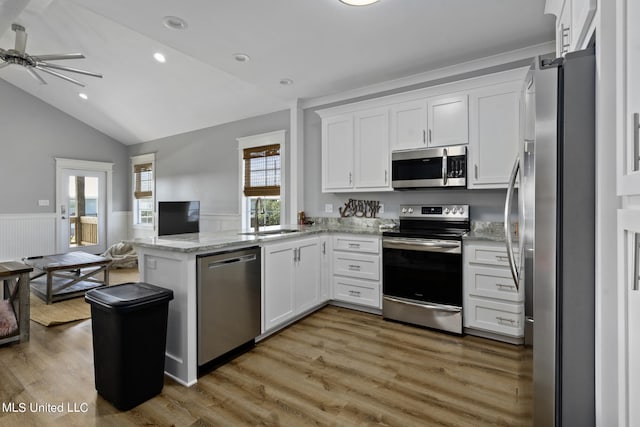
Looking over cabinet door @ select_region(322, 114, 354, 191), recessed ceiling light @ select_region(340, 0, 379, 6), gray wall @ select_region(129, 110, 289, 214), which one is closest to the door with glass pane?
gray wall @ select_region(129, 110, 289, 214)

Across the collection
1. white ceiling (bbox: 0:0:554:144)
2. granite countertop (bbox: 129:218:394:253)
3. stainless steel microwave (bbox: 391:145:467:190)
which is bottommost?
granite countertop (bbox: 129:218:394:253)

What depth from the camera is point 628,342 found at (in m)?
0.91

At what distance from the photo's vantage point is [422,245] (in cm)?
303

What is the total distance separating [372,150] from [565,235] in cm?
265

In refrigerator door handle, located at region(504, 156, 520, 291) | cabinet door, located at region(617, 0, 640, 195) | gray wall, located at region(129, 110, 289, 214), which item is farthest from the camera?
gray wall, located at region(129, 110, 289, 214)

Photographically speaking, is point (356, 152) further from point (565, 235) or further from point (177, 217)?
point (177, 217)

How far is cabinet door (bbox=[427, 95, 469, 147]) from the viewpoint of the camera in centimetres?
311

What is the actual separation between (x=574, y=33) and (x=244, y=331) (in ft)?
8.91

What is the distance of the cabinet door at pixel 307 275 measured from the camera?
3213 millimetres

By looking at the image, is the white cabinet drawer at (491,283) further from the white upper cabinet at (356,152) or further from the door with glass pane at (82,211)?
the door with glass pane at (82,211)

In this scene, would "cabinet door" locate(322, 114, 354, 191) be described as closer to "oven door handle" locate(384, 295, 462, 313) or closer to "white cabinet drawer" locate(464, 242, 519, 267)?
"oven door handle" locate(384, 295, 462, 313)

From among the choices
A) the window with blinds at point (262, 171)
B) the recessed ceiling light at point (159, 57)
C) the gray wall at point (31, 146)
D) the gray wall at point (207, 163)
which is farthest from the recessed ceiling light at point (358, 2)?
the gray wall at point (31, 146)

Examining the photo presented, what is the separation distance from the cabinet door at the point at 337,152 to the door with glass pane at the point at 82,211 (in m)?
5.92

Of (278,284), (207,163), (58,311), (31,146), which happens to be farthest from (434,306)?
(31,146)
